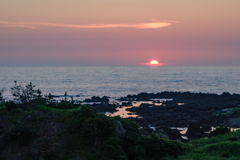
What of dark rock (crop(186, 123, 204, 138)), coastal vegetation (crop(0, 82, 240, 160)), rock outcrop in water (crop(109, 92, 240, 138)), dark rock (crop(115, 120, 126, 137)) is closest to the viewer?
coastal vegetation (crop(0, 82, 240, 160))

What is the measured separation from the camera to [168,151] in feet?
59.0

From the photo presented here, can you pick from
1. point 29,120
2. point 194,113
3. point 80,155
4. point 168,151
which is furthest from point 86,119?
point 194,113

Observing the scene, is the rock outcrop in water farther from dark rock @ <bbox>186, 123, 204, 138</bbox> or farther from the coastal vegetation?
the coastal vegetation

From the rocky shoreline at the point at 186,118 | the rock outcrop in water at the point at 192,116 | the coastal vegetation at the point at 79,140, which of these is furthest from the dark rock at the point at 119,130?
the rock outcrop in water at the point at 192,116

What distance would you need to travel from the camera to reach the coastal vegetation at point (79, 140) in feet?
53.2

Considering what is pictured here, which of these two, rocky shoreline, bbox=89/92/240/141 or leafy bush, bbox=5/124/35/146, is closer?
leafy bush, bbox=5/124/35/146

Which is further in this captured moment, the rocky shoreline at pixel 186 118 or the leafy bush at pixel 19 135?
the rocky shoreline at pixel 186 118

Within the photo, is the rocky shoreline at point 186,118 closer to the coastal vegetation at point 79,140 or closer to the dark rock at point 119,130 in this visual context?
the dark rock at point 119,130

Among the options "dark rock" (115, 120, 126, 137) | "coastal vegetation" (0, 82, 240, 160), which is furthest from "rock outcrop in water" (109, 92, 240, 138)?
"dark rock" (115, 120, 126, 137)

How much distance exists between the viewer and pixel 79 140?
17297 millimetres

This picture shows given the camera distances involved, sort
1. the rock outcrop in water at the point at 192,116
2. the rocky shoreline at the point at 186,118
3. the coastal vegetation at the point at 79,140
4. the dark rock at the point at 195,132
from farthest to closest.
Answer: the rock outcrop in water at the point at 192,116, the rocky shoreline at the point at 186,118, the dark rock at the point at 195,132, the coastal vegetation at the point at 79,140

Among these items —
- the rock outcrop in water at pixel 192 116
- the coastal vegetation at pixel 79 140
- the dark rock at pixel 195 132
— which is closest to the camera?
the coastal vegetation at pixel 79 140

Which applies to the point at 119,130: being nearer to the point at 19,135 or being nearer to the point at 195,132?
the point at 19,135

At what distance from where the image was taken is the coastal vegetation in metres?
16.2
